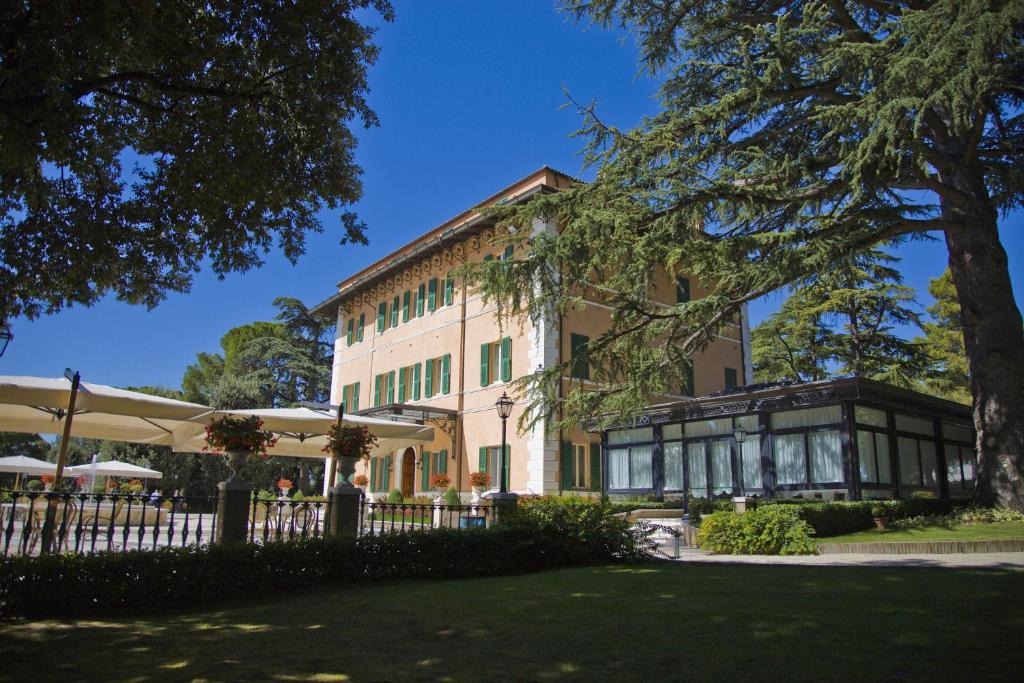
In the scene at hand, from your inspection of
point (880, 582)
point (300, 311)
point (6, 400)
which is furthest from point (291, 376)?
point (880, 582)

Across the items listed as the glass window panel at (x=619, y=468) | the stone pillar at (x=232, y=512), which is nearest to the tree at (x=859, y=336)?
the glass window panel at (x=619, y=468)

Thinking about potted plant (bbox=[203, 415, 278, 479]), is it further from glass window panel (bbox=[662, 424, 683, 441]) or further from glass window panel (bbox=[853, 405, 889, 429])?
glass window panel (bbox=[662, 424, 683, 441])

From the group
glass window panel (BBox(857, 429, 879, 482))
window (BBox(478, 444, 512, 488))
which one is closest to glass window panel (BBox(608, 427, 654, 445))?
window (BBox(478, 444, 512, 488))

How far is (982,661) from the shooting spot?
380 cm

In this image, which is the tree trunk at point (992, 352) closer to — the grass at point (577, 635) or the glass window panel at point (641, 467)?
the grass at point (577, 635)

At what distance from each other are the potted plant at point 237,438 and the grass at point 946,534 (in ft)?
30.2

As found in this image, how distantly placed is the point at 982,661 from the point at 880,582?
3.14 m

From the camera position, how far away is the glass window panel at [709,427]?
59.5 ft

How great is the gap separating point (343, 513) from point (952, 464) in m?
17.8

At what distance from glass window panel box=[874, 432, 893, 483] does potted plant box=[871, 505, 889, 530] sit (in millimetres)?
2365

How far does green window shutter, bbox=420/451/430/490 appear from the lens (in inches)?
968

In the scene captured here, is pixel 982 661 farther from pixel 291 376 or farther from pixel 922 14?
pixel 291 376

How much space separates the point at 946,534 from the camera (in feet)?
37.6

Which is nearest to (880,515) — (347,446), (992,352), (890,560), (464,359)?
(992,352)
